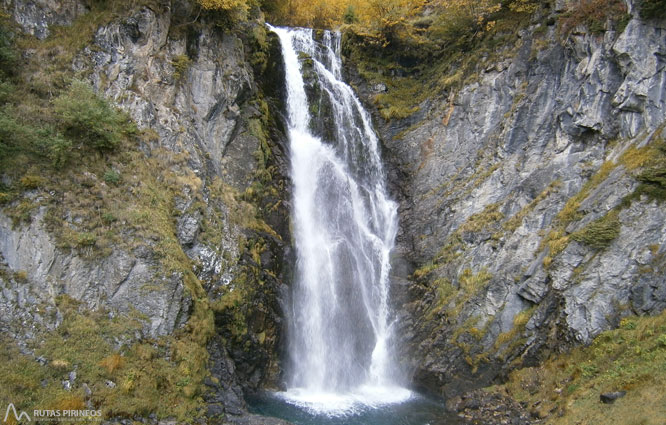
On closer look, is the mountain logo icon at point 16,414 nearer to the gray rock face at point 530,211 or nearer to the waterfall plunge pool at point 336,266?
the waterfall plunge pool at point 336,266

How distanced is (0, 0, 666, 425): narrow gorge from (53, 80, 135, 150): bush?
79 millimetres

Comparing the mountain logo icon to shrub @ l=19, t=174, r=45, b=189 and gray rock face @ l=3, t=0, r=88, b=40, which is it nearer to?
shrub @ l=19, t=174, r=45, b=189

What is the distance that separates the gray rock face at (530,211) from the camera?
13688 mm

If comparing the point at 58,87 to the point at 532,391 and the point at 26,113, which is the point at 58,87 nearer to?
the point at 26,113

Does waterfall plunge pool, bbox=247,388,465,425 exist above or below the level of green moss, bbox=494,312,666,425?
below

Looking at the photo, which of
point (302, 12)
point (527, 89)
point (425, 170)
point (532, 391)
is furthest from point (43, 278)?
point (302, 12)

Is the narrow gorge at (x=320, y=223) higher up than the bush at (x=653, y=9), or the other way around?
the bush at (x=653, y=9)

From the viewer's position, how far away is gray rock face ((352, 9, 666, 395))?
1369 centimetres

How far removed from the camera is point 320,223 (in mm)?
20594

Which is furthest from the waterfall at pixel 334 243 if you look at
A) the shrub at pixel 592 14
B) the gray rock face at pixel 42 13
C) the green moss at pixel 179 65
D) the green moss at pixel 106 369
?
the shrub at pixel 592 14

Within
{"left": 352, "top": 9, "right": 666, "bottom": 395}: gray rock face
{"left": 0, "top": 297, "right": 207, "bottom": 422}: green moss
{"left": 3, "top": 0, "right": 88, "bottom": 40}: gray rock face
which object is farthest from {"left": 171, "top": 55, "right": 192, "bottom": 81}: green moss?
{"left": 352, "top": 9, "right": 666, "bottom": 395}: gray rock face

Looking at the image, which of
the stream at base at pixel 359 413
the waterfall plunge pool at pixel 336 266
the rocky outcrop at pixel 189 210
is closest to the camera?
the rocky outcrop at pixel 189 210

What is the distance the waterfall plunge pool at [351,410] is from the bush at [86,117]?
1026 centimetres

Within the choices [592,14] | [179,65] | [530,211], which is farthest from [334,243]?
[592,14]
